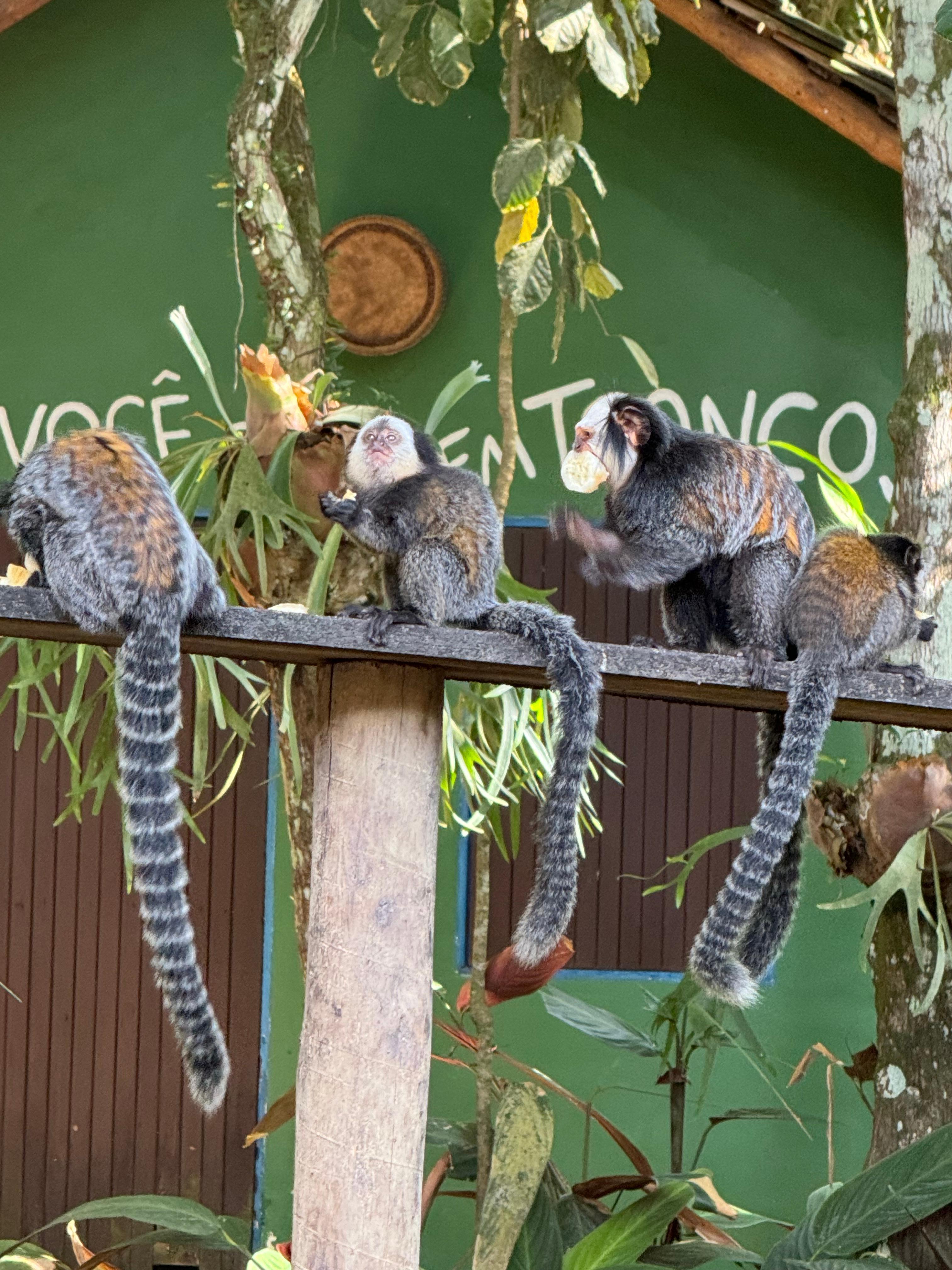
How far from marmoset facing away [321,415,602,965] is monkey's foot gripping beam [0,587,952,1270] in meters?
0.06

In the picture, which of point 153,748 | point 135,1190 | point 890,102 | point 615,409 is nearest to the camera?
point 153,748

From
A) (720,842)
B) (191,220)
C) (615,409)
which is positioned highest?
(191,220)

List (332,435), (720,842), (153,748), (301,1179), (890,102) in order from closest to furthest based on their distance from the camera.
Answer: (153,748)
(301,1179)
(332,435)
(720,842)
(890,102)

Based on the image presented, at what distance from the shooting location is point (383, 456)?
236 centimetres

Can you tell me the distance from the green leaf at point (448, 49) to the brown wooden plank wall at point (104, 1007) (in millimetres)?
1796

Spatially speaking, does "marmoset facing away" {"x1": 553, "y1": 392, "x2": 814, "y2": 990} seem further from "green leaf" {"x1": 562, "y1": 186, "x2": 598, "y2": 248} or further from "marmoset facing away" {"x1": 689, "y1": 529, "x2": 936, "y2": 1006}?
"green leaf" {"x1": 562, "y1": 186, "x2": 598, "y2": 248}

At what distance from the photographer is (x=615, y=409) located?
2.42 metres

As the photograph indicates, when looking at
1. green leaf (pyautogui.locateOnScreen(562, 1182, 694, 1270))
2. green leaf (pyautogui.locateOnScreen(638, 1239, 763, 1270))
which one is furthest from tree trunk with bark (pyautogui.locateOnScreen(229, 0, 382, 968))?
green leaf (pyautogui.locateOnScreen(638, 1239, 763, 1270))

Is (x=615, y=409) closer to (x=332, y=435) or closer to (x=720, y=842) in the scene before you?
(x=332, y=435)

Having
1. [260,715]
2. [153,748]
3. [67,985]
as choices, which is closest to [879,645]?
[153,748]

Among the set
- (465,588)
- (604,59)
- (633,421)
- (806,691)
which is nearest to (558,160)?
(604,59)

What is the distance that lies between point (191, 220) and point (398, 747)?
267 centimetres

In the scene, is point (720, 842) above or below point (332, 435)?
below

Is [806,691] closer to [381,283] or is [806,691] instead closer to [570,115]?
[570,115]
